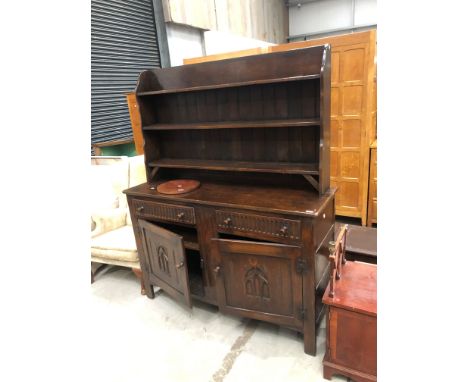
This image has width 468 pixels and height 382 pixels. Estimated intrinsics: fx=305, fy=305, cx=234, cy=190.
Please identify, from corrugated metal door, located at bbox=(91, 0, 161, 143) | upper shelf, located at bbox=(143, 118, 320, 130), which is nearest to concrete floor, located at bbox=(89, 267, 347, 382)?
upper shelf, located at bbox=(143, 118, 320, 130)

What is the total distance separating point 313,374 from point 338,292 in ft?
1.57

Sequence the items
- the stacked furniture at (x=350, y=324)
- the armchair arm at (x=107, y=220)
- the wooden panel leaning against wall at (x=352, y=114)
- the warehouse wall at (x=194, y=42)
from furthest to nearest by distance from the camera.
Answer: the warehouse wall at (x=194, y=42)
the wooden panel leaning against wall at (x=352, y=114)
the armchair arm at (x=107, y=220)
the stacked furniture at (x=350, y=324)

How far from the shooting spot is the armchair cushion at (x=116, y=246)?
2.28m

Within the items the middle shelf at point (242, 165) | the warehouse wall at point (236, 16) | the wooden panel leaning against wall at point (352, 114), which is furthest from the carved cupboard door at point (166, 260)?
the warehouse wall at point (236, 16)

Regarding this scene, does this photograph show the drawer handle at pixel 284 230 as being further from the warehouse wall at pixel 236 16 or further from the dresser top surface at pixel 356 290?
the warehouse wall at pixel 236 16

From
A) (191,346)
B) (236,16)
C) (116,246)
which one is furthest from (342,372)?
(236,16)

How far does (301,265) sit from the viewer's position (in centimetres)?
153

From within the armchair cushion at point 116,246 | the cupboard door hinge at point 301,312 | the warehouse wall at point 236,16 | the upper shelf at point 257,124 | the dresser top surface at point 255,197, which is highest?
the warehouse wall at point 236,16

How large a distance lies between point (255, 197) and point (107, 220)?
4.66ft

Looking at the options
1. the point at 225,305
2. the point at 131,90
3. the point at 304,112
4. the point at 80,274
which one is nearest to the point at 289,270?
the point at 225,305

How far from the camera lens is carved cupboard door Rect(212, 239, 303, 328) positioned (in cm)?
157

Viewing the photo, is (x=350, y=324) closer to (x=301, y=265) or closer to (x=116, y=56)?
(x=301, y=265)

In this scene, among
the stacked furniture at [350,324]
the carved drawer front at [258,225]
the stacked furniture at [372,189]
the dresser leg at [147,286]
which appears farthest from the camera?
the stacked furniture at [372,189]

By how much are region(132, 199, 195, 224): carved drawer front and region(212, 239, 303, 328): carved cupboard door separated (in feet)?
→ 0.75
